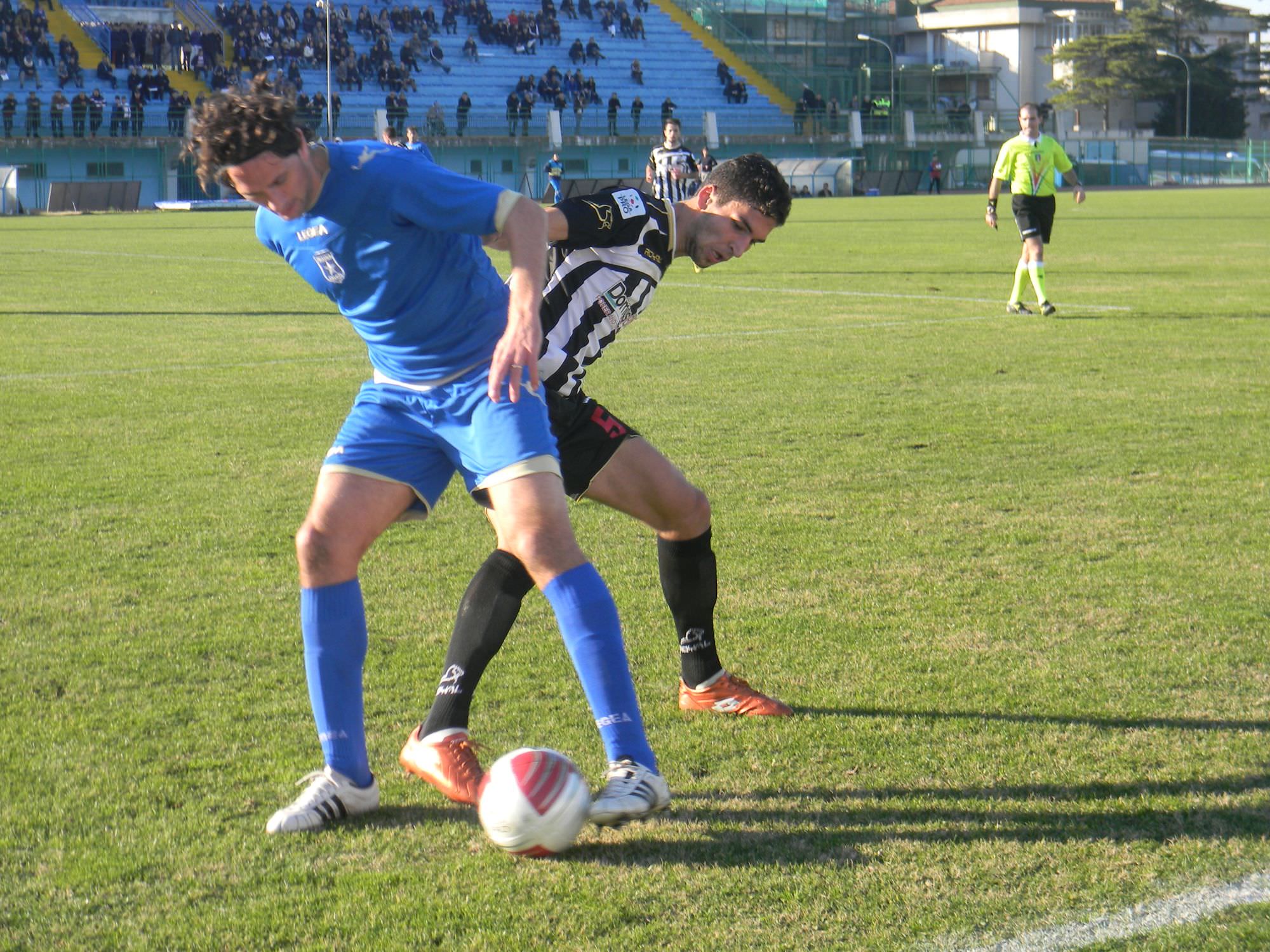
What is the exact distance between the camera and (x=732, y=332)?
1291cm

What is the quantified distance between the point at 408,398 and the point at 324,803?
966 mm

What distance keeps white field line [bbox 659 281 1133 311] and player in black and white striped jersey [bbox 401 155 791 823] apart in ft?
36.1

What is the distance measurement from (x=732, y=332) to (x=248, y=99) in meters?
9.94

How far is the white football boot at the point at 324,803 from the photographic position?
3.37 meters

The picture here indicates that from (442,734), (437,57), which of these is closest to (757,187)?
(442,734)

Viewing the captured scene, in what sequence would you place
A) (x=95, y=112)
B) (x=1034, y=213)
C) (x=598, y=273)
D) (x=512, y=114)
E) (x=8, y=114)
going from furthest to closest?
1. (x=512, y=114)
2. (x=95, y=112)
3. (x=8, y=114)
4. (x=1034, y=213)
5. (x=598, y=273)

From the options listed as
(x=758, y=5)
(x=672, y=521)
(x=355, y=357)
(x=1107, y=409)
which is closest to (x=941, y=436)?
(x=1107, y=409)

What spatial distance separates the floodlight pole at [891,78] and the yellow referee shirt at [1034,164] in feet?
160

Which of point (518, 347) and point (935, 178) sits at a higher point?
point (935, 178)

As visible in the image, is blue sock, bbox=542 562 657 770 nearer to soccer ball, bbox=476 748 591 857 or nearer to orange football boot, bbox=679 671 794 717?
soccer ball, bbox=476 748 591 857

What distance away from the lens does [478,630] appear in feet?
12.5

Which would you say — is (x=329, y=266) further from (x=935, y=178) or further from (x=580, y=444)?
(x=935, y=178)

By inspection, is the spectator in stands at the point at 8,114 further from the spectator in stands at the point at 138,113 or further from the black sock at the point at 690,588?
the black sock at the point at 690,588

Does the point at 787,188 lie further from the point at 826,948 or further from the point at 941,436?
the point at 941,436
